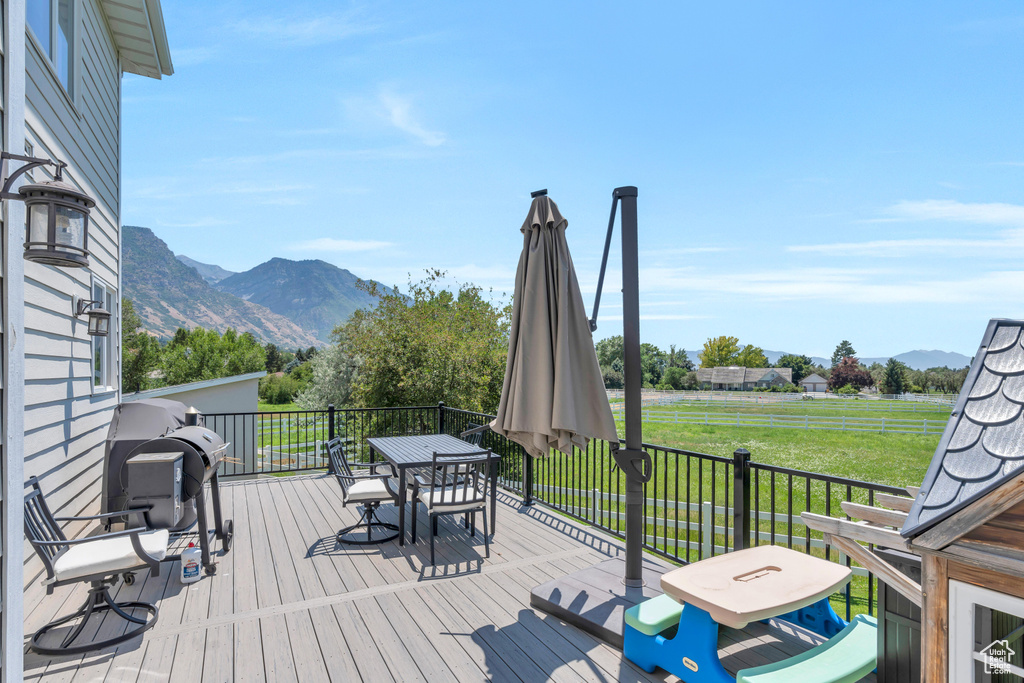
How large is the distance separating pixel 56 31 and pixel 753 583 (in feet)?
20.3

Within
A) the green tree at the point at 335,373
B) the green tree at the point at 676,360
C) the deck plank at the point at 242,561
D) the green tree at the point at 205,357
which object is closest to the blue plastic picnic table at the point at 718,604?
A: the deck plank at the point at 242,561

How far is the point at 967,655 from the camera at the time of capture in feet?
3.51

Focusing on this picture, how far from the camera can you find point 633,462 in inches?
110

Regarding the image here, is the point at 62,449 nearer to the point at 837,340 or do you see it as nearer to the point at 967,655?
the point at 967,655

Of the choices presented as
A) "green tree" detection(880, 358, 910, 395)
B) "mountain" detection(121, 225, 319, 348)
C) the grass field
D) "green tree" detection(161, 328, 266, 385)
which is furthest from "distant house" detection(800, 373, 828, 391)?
"mountain" detection(121, 225, 319, 348)

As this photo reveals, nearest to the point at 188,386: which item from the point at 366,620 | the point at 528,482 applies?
the point at 528,482

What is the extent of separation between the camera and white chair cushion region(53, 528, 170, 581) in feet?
8.59

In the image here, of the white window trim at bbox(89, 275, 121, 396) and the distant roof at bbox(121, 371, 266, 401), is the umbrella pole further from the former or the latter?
the distant roof at bbox(121, 371, 266, 401)

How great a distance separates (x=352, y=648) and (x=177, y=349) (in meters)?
41.0

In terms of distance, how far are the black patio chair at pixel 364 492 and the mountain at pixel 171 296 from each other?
121m

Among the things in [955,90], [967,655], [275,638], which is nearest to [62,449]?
[275,638]

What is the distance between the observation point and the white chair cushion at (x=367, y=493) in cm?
412

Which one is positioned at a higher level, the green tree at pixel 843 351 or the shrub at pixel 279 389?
the green tree at pixel 843 351

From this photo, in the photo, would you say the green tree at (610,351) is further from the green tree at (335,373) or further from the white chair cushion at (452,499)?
the white chair cushion at (452,499)
